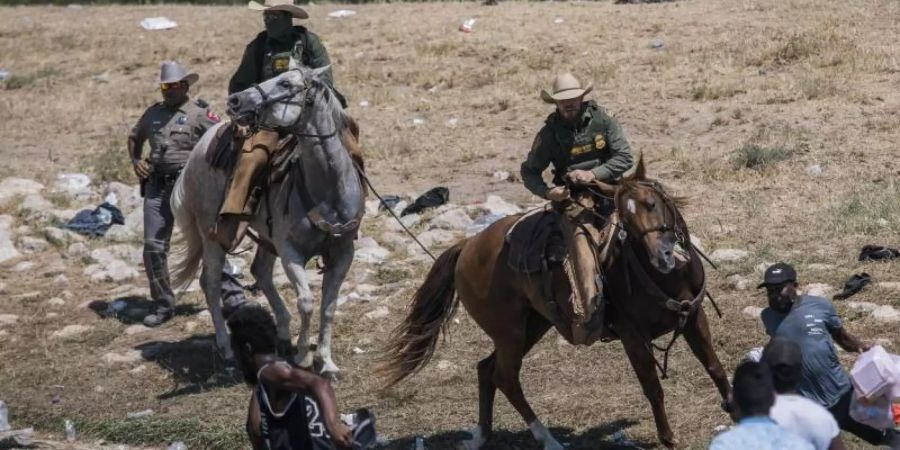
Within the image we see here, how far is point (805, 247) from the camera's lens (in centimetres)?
1127

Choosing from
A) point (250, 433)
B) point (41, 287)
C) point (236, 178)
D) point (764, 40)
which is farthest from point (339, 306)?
point (764, 40)

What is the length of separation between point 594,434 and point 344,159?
100 inches

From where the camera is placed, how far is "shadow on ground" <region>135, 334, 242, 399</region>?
10.4m

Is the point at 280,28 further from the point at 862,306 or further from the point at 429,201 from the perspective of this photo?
the point at 862,306

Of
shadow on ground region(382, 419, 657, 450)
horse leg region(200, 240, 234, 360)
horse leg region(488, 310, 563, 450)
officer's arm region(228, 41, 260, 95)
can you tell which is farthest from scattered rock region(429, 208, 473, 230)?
horse leg region(488, 310, 563, 450)

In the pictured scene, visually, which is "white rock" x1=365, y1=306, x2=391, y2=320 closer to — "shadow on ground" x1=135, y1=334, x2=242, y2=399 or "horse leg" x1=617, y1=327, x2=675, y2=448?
"shadow on ground" x1=135, y1=334, x2=242, y2=399

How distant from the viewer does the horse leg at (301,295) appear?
977 centimetres

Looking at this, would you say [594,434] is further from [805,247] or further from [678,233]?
[805,247]

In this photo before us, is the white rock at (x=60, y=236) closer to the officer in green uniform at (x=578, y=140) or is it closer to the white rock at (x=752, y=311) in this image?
the white rock at (x=752, y=311)

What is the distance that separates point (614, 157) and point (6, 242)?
7890 mm

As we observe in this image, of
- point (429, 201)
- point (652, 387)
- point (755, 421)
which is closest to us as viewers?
point (755, 421)

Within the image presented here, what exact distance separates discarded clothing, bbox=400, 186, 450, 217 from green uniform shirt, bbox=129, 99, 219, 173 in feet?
8.76

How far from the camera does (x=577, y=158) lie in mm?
8219

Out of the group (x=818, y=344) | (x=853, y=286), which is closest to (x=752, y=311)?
(x=853, y=286)
